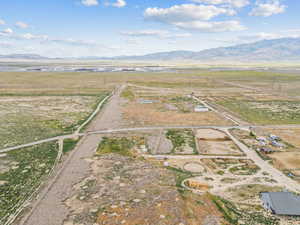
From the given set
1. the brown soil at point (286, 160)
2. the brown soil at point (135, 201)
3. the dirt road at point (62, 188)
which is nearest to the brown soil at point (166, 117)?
the dirt road at point (62, 188)

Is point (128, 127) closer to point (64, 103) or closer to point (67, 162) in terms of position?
point (67, 162)

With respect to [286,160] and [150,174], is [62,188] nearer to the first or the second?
[150,174]

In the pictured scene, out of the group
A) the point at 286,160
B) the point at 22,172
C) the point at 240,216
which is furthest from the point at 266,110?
the point at 22,172

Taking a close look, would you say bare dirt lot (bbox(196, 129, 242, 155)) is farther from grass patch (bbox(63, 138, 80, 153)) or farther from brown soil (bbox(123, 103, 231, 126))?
grass patch (bbox(63, 138, 80, 153))

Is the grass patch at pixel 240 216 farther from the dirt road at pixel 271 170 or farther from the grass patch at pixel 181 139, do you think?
the grass patch at pixel 181 139

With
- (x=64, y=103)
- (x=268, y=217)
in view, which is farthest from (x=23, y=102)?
(x=268, y=217)

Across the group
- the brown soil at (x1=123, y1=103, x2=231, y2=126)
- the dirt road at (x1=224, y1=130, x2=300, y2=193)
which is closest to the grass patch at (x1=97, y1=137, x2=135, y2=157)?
the brown soil at (x1=123, y1=103, x2=231, y2=126)
